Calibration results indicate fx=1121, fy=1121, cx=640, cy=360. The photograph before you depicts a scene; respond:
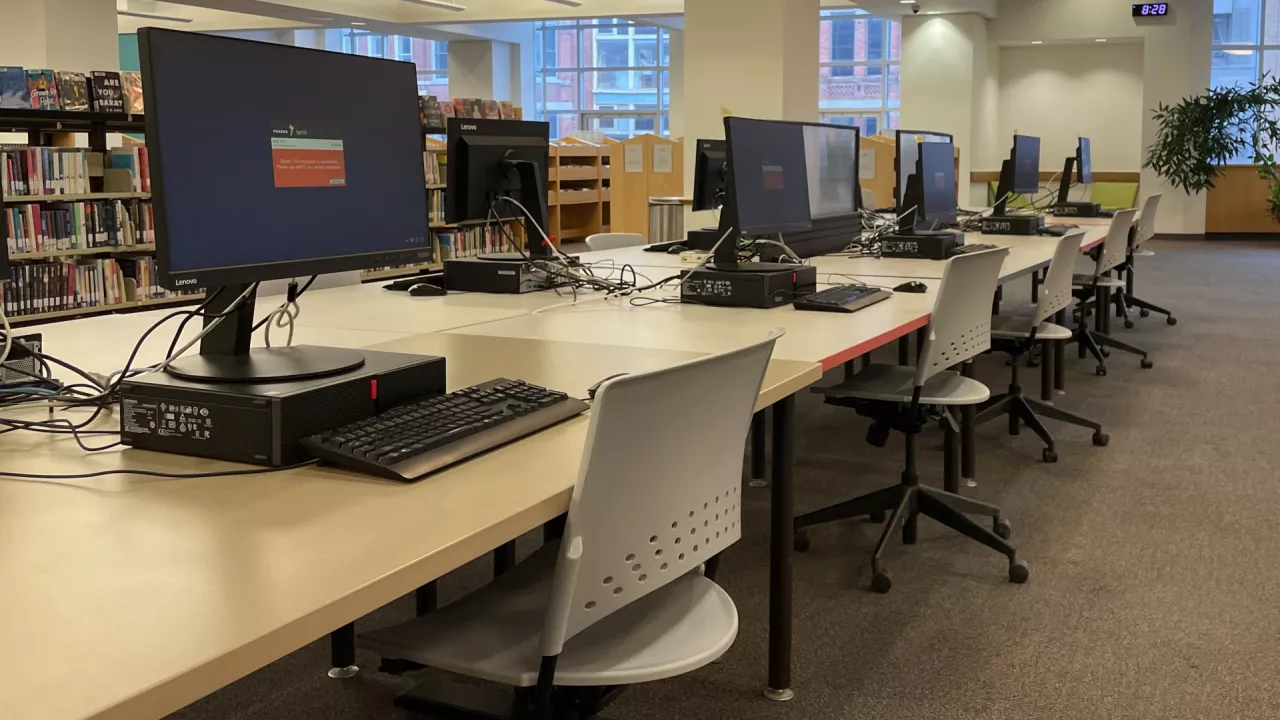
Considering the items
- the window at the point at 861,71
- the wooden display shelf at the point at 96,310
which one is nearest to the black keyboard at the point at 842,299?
the wooden display shelf at the point at 96,310

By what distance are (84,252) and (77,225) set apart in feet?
0.46

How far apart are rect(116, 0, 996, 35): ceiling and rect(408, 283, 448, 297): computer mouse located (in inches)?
386

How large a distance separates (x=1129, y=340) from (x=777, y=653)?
491 cm

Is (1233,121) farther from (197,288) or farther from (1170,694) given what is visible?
(197,288)

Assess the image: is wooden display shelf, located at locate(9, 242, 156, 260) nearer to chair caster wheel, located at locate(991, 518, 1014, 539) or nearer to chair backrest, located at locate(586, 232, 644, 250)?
chair backrest, located at locate(586, 232, 644, 250)

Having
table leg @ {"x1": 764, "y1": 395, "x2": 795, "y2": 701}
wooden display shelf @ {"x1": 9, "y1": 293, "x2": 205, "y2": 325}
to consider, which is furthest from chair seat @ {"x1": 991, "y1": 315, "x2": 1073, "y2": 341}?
wooden display shelf @ {"x1": 9, "y1": 293, "x2": 205, "y2": 325}

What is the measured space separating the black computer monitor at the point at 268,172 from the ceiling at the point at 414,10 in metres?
11.0

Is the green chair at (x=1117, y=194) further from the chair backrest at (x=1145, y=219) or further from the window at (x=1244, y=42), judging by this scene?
the window at (x=1244, y=42)

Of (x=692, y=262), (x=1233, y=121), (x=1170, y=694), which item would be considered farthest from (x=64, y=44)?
(x=1233, y=121)

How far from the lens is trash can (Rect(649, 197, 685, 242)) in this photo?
312 inches

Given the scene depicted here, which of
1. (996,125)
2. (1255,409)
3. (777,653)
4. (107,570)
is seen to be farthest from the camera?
(996,125)

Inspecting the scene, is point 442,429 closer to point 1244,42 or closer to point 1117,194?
point 1117,194

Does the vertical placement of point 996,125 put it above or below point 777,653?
above

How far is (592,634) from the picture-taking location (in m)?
1.46
